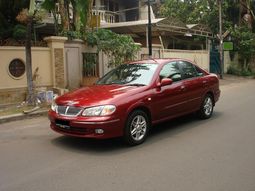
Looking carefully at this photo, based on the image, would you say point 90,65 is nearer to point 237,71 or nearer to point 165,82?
point 165,82

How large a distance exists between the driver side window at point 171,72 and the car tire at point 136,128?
116cm

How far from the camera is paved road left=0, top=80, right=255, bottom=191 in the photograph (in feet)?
16.5

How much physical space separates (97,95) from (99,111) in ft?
1.79

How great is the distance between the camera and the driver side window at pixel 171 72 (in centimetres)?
811

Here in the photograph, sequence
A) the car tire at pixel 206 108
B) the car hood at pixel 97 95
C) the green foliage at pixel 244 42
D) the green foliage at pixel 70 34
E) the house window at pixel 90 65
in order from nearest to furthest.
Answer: the car hood at pixel 97 95 → the car tire at pixel 206 108 → the green foliage at pixel 70 34 → the house window at pixel 90 65 → the green foliage at pixel 244 42

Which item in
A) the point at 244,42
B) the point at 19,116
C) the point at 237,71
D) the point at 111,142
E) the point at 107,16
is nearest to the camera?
the point at 111,142

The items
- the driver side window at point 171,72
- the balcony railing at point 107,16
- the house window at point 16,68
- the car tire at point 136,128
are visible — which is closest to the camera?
the car tire at point 136,128

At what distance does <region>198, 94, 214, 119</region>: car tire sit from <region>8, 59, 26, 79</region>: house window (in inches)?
258

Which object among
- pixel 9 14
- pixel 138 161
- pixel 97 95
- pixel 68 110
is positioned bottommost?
pixel 138 161

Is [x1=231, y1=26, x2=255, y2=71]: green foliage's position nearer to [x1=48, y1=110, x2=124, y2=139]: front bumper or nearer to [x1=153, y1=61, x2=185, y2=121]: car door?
[x1=153, y1=61, x2=185, y2=121]: car door

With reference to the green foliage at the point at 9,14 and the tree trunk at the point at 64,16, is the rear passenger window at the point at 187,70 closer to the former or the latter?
the tree trunk at the point at 64,16

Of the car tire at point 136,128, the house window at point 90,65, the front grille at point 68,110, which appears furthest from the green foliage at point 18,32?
the car tire at point 136,128

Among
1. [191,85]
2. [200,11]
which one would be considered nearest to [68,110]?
[191,85]

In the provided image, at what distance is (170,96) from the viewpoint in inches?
312
